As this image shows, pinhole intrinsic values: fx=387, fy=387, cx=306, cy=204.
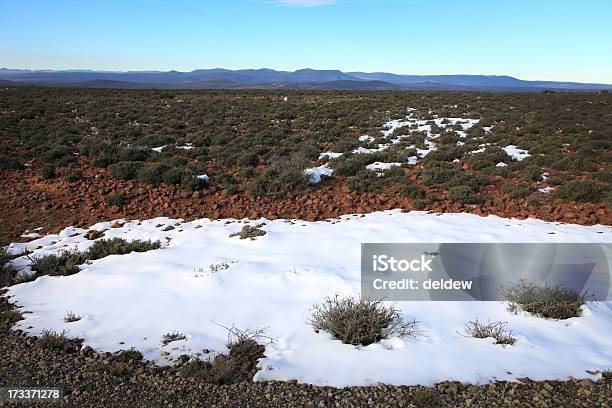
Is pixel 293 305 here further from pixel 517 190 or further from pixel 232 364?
pixel 517 190

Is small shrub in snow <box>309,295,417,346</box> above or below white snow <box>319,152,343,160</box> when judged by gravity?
below

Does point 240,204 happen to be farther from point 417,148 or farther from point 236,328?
point 417,148

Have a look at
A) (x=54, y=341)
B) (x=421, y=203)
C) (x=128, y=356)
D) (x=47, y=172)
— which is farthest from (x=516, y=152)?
(x=47, y=172)

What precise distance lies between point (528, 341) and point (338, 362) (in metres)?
2.12

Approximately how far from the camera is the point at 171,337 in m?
4.48

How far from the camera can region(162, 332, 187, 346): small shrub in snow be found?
174 inches

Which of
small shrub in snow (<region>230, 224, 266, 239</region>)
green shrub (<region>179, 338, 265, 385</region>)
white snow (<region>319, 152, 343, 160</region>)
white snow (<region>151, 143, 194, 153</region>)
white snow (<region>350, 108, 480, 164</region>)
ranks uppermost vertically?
white snow (<region>350, 108, 480, 164</region>)

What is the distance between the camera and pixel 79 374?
3824 mm

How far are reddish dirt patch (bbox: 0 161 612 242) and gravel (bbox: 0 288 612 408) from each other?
4957 millimetres

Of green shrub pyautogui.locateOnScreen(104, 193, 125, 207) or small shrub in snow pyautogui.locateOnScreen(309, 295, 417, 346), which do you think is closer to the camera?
small shrub in snow pyautogui.locateOnScreen(309, 295, 417, 346)

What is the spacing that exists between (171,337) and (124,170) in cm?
766

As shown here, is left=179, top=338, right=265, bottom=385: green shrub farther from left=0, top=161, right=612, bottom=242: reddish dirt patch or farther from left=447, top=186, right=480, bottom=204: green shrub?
left=447, top=186, right=480, bottom=204: green shrub

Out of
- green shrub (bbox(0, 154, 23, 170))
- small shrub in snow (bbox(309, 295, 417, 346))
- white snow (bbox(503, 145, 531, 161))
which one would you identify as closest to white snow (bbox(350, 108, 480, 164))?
white snow (bbox(503, 145, 531, 161))

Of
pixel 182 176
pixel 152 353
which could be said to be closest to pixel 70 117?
pixel 182 176
